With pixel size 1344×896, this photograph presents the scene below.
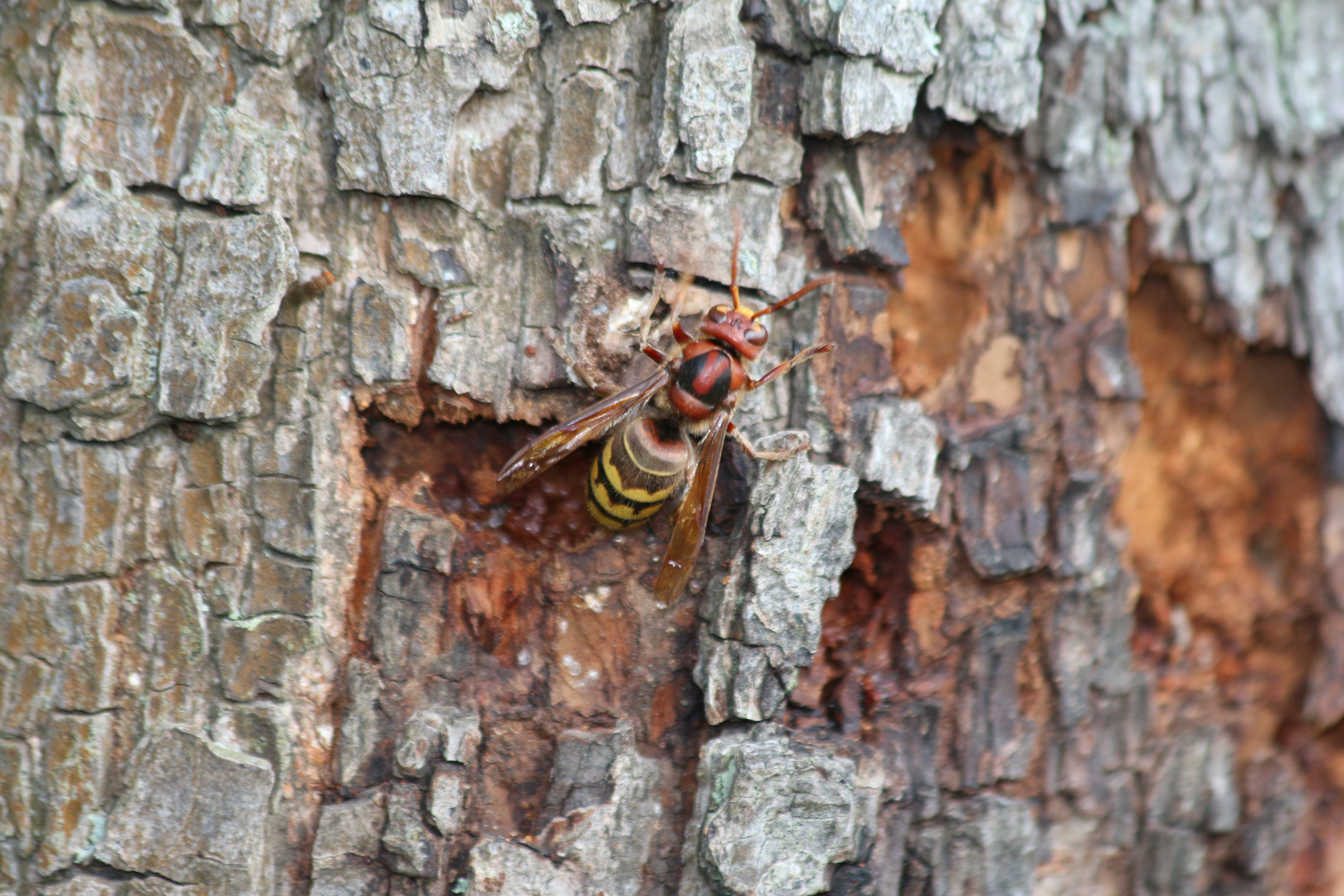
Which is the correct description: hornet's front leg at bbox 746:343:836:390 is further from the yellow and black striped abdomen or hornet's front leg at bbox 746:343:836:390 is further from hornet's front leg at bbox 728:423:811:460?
the yellow and black striped abdomen

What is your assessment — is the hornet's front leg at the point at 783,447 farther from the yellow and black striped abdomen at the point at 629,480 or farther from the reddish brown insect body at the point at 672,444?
the yellow and black striped abdomen at the point at 629,480

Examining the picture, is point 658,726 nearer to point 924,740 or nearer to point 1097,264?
point 924,740

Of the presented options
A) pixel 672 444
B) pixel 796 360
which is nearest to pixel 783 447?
pixel 796 360

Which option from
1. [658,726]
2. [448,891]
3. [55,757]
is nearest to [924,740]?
[658,726]

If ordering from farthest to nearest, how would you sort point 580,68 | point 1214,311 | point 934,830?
point 1214,311 < point 934,830 < point 580,68

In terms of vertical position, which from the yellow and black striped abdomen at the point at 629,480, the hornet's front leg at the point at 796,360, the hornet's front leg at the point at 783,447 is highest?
the hornet's front leg at the point at 796,360

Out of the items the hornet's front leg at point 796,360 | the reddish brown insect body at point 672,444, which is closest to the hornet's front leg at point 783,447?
the reddish brown insect body at point 672,444

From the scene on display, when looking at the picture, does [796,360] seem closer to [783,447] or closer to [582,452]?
[783,447]
